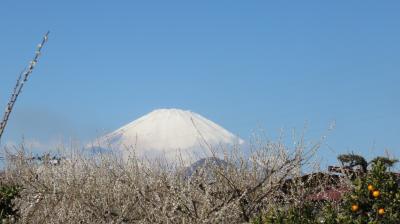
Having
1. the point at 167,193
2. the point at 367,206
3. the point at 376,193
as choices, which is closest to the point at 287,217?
the point at 367,206

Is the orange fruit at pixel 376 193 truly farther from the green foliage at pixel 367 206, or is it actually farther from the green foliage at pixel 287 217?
the green foliage at pixel 287 217

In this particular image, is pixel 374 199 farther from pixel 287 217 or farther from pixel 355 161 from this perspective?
pixel 355 161

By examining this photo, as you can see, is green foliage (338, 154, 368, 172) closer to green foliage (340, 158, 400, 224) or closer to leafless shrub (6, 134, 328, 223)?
leafless shrub (6, 134, 328, 223)

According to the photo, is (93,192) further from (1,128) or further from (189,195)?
(1,128)

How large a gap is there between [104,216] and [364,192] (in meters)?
5.47

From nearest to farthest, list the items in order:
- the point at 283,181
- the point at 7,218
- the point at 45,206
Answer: the point at 7,218 → the point at 283,181 → the point at 45,206

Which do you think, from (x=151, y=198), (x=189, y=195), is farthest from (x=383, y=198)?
(x=151, y=198)

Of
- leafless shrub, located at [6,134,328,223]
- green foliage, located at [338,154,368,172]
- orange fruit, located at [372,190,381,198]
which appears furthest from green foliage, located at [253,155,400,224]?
green foliage, located at [338,154,368,172]

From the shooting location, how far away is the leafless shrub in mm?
11234

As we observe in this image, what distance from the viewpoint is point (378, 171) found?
8.38 m

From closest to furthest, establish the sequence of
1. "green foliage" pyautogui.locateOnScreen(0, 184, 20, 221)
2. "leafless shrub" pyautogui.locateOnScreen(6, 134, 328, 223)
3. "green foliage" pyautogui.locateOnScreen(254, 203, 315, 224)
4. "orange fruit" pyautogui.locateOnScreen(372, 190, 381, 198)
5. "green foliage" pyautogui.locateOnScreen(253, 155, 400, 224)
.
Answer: "green foliage" pyautogui.locateOnScreen(253, 155, 400, 224), "orange fruit" pyautogui.locateOnScreen(372, 190, 381, 198), "green foliage" pyautogui.locateOnScreen(254, 203, 315, 224), "green foliage" pyautogui.locateOnScreen(0, 184, 20, 221), "leafless shrub" pyautogui.locateOnScreen(6, 134, 328, 223)

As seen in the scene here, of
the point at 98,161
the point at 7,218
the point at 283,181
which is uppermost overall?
the point at 98,161

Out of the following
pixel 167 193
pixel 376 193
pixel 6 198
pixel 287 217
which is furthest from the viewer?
pixel 167 193

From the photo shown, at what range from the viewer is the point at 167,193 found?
38.5ft
